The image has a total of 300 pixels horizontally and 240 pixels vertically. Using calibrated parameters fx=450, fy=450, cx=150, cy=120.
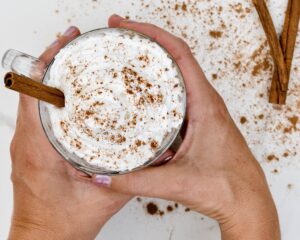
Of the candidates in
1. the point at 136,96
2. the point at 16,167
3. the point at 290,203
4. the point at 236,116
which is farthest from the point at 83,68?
the point at 290,203

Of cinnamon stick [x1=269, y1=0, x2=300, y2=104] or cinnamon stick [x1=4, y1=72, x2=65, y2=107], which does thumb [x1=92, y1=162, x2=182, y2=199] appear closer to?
cinnamon stick [x1=4, y1=72, x2=65, y2=107]

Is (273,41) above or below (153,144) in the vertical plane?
above

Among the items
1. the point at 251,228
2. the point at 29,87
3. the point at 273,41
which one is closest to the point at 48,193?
the point at 29,87

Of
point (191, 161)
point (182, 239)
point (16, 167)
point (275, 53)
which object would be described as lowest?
point (182, 239)

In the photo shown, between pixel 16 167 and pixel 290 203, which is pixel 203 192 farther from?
pixel 16 167

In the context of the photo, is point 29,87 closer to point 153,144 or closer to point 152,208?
point 153,144

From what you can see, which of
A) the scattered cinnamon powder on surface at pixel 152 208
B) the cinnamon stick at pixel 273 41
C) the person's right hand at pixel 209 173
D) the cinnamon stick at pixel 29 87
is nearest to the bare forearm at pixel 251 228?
the person's right hand at pixel 209 173
